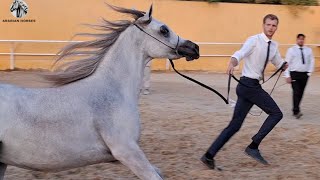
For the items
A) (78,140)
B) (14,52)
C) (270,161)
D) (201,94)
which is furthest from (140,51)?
(14,52)

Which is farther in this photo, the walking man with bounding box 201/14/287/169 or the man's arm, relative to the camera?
the walking man with bounding box 201/14/287/169

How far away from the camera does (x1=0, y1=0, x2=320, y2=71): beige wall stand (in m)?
17.8

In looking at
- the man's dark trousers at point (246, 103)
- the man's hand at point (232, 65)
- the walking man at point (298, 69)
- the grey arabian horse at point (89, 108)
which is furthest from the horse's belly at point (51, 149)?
the walking man at point (298, 69)

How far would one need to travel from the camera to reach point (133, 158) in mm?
4234

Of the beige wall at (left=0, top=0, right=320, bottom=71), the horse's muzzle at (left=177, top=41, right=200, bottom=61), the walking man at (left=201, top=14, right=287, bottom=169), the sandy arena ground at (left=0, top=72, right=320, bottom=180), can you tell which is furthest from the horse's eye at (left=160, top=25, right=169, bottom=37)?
the beige wall at (left=0, top=0, right=320, bottom=71)

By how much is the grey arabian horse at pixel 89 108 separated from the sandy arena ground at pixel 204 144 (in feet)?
3.22

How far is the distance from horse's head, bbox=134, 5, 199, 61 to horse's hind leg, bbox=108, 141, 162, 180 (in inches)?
33.5

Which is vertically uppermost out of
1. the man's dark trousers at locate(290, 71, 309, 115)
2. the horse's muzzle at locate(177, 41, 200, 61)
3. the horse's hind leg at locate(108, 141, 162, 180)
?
the horse's muzzle at locate(177, 41, 200, 61)

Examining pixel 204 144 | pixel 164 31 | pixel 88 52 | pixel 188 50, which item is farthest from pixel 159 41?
pixel 204 144

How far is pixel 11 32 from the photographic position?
17781mm

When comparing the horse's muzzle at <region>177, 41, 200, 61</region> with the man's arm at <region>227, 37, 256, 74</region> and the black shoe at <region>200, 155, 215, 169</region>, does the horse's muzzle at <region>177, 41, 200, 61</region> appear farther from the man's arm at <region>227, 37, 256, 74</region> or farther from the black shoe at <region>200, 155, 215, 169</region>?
the black shoe at <region>200, 155, 215, 169</region>

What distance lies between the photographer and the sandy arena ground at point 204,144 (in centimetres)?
616

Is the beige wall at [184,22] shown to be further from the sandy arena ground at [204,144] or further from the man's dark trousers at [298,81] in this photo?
the man's dark trousers at [298,81]

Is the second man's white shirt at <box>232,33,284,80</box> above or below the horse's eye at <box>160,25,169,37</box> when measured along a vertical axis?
below
